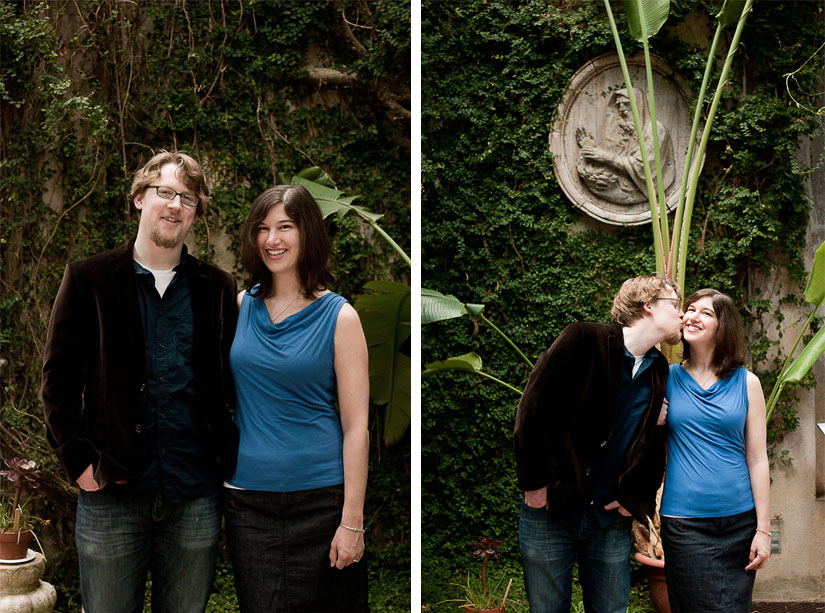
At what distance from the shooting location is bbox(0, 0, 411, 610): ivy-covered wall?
3.30 m

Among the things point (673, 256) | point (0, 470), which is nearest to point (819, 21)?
point (673, 256)

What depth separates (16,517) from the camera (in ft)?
9.32

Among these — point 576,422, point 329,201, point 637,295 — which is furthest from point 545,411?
point 329,201

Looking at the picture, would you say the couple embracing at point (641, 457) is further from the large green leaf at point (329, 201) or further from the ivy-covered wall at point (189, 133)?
the ivy-covered wall at point (189, 133)

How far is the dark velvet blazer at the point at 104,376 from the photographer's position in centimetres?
178

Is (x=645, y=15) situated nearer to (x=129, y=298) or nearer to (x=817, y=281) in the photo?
(x=817, y=281)

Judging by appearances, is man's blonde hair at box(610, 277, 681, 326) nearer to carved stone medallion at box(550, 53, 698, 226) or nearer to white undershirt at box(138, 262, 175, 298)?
white undershirt at box(138, 262, 175, 298)

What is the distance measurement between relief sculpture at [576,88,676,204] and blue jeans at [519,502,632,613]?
71.7 inches

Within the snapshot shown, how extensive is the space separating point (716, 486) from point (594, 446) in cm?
39

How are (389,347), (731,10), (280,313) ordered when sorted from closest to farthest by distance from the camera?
(280,313)
(731,10)
(389,347)

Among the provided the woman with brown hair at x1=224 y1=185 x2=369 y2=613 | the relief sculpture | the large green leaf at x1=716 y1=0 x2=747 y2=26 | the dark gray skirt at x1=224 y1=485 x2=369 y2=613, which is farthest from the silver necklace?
the large green leaf at x1=716 y1=0 x2=747 y2=26

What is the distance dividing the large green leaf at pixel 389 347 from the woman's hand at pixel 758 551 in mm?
1509

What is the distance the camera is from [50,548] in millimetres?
3352

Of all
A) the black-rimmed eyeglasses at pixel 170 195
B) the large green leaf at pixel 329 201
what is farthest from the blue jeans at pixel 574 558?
the large green leaf at pixel 329 201
